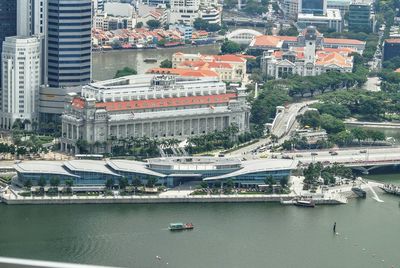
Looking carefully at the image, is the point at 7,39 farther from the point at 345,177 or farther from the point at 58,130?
the point at 345,177

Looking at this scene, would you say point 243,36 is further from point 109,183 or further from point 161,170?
point 109,183

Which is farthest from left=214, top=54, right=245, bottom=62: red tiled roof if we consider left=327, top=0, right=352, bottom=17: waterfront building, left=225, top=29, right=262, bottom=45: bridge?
left=327, top=0, right=352, bottom=17: waterfront building

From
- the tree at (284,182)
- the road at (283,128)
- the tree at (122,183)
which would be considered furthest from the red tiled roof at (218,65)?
the tree at (122,183)

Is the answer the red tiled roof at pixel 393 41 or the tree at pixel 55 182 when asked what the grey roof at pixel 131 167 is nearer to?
the tree at pixel 55 182

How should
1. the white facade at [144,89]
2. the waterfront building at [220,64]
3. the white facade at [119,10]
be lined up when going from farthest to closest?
the white facade at [119,10], the waterfront building at [220,64], the white facade at [144,89]

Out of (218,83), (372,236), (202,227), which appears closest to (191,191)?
(202,227)

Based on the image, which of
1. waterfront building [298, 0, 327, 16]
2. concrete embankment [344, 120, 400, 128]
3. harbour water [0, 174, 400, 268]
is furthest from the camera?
waterfront building [298, 0, 327, 16]

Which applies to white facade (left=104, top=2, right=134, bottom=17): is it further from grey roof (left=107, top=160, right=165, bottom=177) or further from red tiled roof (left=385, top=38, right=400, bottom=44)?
grey roof (left=107, top=160, right=165, bottom=177)
